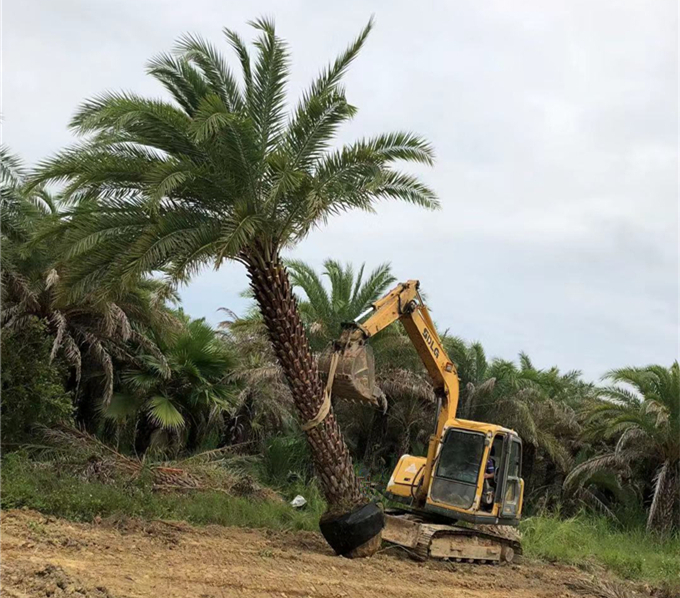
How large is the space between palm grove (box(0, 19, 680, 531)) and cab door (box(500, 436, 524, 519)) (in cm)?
273

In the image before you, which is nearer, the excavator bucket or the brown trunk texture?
the excavator bucket

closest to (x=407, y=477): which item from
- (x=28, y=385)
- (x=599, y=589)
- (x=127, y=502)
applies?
(x=599, y=589)

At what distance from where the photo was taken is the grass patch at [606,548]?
15.5 m

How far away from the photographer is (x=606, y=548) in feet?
57.9

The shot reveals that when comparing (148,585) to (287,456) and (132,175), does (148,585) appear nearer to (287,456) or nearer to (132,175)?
(132,175)

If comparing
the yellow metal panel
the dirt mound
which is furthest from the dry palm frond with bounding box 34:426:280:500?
the dirt mound

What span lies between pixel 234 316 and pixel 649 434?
1268 centimetres

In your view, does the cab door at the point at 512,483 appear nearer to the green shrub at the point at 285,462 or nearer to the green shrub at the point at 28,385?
the green shrub at the point at 285,462

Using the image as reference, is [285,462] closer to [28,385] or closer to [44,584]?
[28,385]

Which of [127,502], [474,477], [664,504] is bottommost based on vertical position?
[127,502]

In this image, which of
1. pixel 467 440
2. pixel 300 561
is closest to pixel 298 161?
pixel 467 440

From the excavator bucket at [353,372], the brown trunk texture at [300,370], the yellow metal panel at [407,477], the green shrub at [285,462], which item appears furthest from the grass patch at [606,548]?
the excavator bucket at [353,372]

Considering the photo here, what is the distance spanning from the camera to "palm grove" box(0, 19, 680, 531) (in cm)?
1301

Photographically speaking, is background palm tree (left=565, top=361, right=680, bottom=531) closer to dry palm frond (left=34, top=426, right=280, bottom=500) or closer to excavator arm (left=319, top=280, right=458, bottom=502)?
excavator arm (left=319, top=280, right=458, bottom=502)
